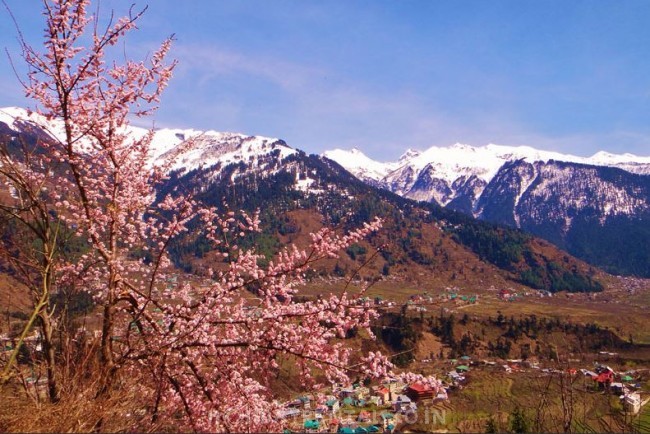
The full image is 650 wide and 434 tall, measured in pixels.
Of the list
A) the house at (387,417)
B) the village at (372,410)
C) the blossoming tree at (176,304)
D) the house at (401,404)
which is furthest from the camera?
the house at (401,404)

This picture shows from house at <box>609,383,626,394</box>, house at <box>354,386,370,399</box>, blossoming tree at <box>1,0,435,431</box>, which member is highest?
blossoming tree at <box>1,0,435,431</box>

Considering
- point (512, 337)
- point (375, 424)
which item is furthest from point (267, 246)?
point (375, 424)

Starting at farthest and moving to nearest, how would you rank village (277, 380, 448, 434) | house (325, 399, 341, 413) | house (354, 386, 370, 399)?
house (354, 386, 370, 399) → village (277, 380, 448, 434) → house (325, 399, 341, 413)

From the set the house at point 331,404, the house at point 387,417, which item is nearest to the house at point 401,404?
the house at point 387,417

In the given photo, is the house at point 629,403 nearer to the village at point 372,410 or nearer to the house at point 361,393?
the village at point 372,410

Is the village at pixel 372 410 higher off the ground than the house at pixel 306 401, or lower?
lower

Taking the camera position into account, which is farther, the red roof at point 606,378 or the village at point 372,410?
the village at point 372,410

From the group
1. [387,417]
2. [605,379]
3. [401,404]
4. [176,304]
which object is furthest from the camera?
[401,404]

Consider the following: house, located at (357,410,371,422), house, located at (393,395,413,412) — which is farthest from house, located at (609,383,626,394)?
house, located at (357,410,371,422)

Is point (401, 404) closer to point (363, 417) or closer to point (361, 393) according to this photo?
point (363, 417)

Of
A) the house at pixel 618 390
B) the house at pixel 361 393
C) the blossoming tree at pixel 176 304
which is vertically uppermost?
the blossoming tree at pixel 176 304

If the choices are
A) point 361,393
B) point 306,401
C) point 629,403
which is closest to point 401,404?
point 361,393

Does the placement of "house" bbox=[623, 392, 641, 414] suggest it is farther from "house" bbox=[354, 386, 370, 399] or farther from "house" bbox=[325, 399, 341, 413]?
"house" bbox=[354, 386, 370, 399]

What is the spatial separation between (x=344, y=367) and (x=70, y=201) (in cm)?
483
